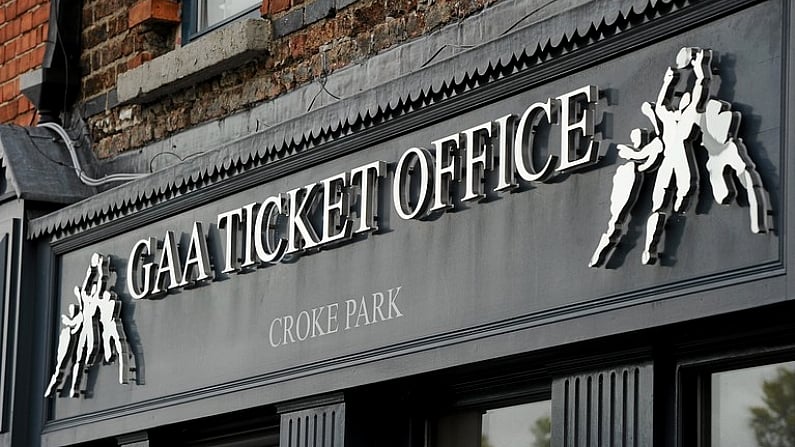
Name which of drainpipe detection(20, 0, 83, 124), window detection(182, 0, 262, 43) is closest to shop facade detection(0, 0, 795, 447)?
drainpipe detection(20, 0, 83, 124)

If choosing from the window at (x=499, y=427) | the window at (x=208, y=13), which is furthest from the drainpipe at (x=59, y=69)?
the window at (x=499, y=427)

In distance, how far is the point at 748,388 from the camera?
5336 millimetres

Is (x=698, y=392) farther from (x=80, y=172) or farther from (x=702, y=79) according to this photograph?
(x=80, y=172)

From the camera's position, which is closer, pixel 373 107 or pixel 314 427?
pixel 373 107

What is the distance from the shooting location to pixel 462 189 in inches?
247

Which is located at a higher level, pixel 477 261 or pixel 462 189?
pixel 462 189

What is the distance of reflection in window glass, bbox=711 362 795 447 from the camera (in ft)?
16.9

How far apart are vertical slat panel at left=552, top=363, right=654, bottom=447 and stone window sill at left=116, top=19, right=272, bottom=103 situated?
264cm

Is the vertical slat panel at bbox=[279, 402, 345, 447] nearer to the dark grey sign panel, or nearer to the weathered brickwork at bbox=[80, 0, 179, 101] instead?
the dark grey sign panel

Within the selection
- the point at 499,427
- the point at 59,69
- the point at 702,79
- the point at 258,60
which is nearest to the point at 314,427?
the point at 499,427

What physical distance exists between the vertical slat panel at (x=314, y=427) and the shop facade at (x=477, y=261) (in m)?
0.01

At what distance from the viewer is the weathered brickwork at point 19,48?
31.2ft

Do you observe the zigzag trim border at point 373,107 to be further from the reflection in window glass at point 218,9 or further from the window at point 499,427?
the window at point 499,427

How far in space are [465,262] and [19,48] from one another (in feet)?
14.7
